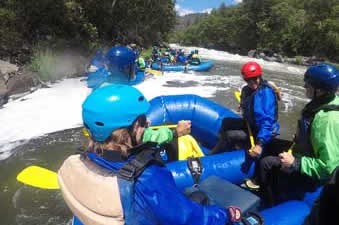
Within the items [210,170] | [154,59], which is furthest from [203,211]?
[154,59]

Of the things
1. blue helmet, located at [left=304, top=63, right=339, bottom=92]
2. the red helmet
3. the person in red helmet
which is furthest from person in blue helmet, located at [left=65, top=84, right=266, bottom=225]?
the red helmet

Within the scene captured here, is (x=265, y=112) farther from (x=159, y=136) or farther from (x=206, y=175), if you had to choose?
(x=159, y=136)

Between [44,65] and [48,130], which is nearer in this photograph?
[48,130]

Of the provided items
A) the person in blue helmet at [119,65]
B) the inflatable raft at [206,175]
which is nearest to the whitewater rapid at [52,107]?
the inflatable raft at [206,175]

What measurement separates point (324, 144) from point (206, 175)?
1025 millimetres

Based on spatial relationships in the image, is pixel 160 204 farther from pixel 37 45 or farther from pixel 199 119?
pixel 37 45

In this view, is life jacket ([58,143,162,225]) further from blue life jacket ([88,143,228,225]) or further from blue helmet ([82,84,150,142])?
blue helmet ([82,84,150,142])

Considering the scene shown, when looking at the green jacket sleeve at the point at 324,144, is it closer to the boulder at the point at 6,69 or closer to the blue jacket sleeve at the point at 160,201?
the blue jacket sleeve at the point at 160,201

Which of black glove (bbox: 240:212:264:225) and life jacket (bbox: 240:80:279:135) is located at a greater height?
life jacket (bbox: 240:80:279:135)

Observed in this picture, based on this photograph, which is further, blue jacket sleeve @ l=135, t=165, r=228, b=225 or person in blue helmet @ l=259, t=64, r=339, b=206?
person in blue helmet @ l=259, t=64, r=339, b=206

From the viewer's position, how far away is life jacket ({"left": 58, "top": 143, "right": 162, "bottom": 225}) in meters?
1.09

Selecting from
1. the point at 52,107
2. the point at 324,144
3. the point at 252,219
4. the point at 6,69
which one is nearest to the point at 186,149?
the point at 252,219

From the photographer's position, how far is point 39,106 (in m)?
6.14

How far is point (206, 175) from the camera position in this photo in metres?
2.51
